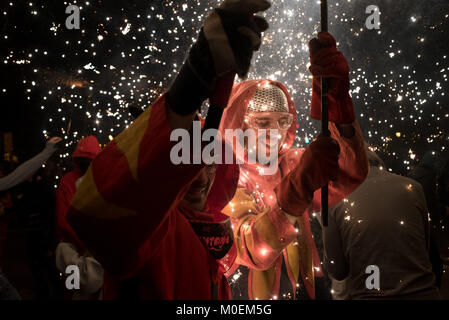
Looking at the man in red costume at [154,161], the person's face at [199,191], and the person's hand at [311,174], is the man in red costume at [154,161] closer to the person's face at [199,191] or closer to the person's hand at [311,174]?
the person's face at [199,191]

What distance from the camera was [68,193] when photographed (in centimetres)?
256

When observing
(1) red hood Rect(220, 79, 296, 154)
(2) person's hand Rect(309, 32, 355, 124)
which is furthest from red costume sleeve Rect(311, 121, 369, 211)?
(1) red hood Rect(220, 79, 296, 154)

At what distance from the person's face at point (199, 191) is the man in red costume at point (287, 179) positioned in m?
0.50

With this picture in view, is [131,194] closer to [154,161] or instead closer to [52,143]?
[154,161]

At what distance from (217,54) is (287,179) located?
106 cm

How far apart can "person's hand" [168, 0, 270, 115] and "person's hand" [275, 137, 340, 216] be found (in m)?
0.83

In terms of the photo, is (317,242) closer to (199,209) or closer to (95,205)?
(199,209)

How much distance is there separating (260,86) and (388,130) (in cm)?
168

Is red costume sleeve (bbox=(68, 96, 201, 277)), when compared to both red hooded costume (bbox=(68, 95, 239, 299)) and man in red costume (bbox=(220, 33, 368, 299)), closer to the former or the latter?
red hooded costume (bbox=(68, 95, 239, 299))

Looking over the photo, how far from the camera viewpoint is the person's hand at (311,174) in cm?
137

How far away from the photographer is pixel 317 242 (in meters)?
2.62

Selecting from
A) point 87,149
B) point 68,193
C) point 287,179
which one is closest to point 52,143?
point 87,149

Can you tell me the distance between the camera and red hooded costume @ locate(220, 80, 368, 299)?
5.44 feet
